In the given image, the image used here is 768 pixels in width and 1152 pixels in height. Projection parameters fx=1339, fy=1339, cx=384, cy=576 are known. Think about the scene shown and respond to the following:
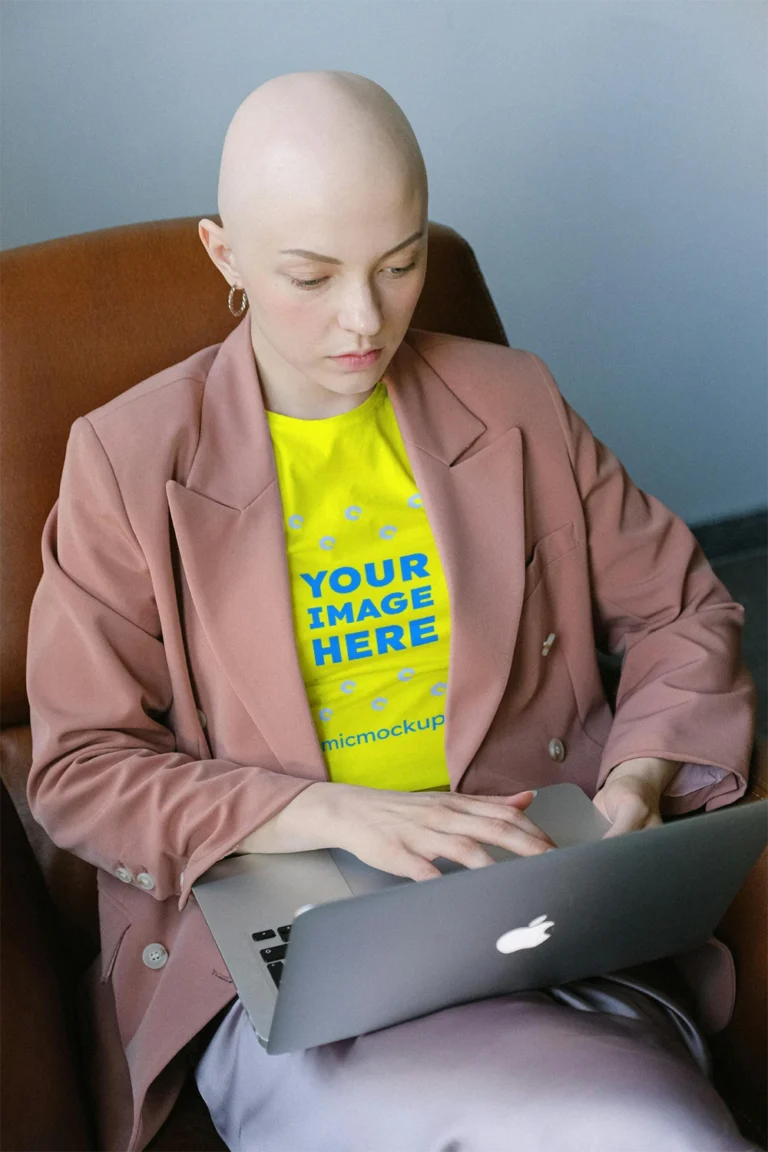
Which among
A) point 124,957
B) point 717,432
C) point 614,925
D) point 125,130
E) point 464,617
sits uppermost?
point 125,130

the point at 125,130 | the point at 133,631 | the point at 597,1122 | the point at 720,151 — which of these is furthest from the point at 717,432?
the point at 597,1122

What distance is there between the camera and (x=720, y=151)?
2.45 m

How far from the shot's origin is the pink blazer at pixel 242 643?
4.25 feet

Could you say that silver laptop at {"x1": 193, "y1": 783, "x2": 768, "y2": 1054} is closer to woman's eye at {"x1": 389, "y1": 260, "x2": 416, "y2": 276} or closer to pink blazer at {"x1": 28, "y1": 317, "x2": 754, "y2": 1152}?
pink blazer at {"x1": 28, "y1": 317, "x2": 754, "y2": 1152}

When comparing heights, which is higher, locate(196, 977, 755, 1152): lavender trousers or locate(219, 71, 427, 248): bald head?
locate(219, 71, 427, 248): bald head

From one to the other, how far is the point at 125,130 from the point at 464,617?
962mm

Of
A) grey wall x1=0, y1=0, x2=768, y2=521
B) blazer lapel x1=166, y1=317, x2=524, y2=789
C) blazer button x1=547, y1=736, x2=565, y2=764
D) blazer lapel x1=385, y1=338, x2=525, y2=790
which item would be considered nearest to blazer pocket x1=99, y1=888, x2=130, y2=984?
blazer lapel x1=166, y1=317, x2=524, y2=789

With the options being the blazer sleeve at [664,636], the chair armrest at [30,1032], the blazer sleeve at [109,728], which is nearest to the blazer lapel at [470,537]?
the blazer sleeve at [664,636]

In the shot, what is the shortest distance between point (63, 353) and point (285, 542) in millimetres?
356

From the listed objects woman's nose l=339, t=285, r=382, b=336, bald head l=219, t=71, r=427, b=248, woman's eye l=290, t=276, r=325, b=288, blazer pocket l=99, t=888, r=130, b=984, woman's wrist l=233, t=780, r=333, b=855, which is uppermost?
bald head l=219, t=71, r=427, b=248

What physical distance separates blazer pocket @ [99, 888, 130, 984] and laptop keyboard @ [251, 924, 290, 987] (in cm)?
24

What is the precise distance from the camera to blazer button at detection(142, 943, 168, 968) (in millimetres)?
1327

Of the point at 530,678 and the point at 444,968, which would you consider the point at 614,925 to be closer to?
the point at 444,968

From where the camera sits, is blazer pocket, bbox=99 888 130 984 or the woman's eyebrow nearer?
the woman's eyebrow
